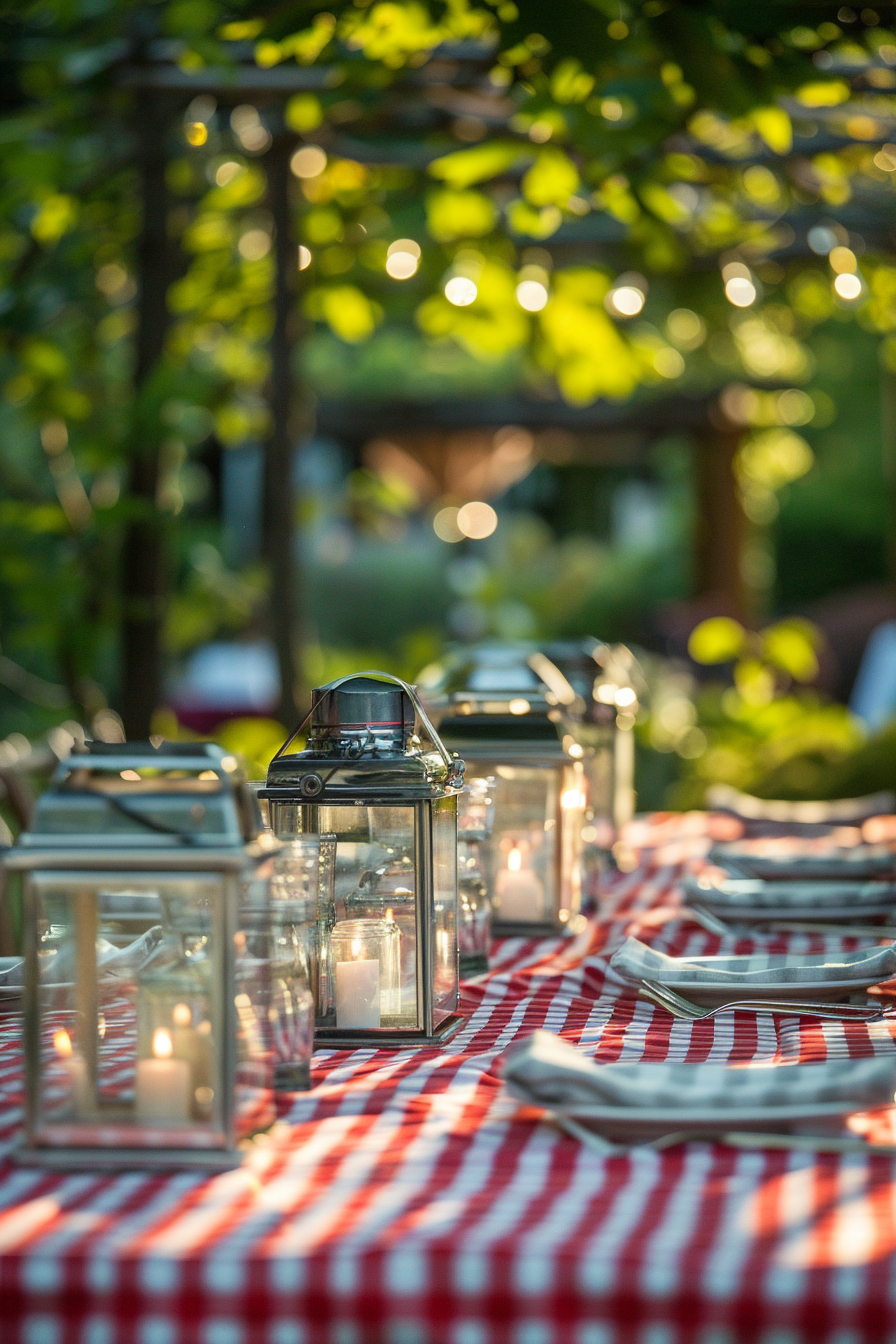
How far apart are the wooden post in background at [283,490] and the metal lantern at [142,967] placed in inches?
112

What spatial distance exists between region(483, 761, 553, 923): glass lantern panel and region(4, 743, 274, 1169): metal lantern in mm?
811

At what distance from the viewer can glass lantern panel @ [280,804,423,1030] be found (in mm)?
1231

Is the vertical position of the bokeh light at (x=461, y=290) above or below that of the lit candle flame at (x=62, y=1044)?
above

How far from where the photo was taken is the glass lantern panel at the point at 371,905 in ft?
4.04

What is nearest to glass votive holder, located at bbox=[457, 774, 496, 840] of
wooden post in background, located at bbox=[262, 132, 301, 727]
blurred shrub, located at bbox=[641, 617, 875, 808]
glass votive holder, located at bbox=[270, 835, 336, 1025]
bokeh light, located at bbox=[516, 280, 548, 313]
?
glass votive holder, located at bbox=[270, 835, 336, 1025]

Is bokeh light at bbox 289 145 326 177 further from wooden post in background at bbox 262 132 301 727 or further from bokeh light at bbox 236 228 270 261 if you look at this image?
bokeh light at bbox 236 228 270 261

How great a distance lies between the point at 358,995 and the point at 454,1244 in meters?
0.50

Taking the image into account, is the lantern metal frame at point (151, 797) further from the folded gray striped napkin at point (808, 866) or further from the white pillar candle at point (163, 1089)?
the folded gray striped napkin at point (808, 866)

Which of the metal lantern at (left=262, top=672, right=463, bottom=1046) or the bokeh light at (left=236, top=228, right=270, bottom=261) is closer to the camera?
the metal lantern at (left=262, top=672, right=463, bottom=1046)

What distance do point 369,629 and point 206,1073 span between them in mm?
11291

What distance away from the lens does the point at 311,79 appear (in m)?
2.86

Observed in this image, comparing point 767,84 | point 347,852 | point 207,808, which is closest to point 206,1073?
point 207,808

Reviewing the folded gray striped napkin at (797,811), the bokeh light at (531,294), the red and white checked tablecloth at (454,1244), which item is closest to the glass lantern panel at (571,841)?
the red and white checked tablecloth at (454,1244)

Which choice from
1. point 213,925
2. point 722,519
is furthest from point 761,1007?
point 722,519
